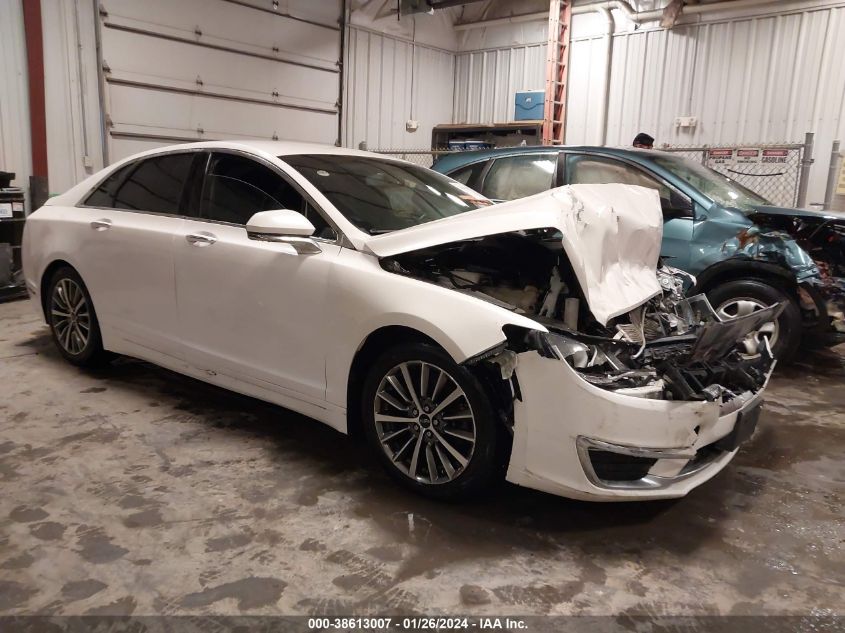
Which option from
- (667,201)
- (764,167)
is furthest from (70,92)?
(764,167)

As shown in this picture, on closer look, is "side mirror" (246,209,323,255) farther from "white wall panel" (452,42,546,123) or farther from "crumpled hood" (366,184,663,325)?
"white wall panel" (452,42,546,123)

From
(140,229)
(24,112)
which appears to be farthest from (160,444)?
(24,112)

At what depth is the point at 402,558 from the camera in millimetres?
2293

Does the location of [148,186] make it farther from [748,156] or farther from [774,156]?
[774,156]

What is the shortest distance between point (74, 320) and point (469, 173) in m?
3.27

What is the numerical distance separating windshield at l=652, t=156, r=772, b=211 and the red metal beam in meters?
6.83

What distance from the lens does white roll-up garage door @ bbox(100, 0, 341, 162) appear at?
820 cm

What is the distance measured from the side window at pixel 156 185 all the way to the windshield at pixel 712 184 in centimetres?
344

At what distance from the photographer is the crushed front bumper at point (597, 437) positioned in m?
2.22

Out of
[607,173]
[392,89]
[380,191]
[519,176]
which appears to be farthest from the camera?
[392,89]

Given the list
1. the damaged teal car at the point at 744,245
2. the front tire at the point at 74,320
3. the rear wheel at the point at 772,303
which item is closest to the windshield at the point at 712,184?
the damaged teal car at the point at 744,245

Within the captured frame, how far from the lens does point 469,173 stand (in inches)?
221

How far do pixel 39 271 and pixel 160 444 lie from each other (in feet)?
6.22

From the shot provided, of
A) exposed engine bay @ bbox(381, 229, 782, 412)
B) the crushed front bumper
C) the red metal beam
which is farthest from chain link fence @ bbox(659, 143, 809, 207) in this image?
the red metal beam
